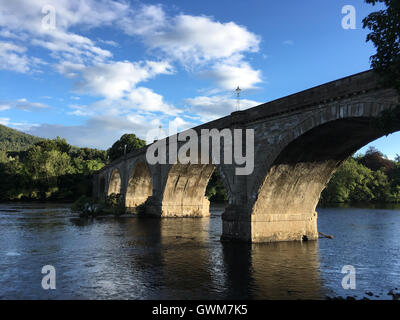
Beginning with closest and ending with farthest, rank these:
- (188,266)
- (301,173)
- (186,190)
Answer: (188,266), (301,173), (186,190)

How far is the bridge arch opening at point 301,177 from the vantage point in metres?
20.3

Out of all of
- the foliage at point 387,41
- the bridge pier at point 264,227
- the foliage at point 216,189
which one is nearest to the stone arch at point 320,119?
the bridge pier at point 264,227

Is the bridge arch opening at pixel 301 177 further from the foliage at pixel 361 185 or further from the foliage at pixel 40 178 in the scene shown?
the foliage at pixel 40 178

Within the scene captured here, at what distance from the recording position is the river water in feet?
44.4

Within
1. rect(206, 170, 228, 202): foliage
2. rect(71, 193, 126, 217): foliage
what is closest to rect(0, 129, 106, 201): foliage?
rect(206, 170, 228, 202): foliage

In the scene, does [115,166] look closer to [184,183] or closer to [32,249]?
[184,183]

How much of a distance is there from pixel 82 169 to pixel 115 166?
44251mm

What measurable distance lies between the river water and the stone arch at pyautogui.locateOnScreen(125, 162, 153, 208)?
98.2 feet

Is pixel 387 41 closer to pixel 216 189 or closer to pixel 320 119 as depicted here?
pixel 320 119

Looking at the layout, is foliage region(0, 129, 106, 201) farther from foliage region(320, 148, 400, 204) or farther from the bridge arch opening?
the bridge arch opening

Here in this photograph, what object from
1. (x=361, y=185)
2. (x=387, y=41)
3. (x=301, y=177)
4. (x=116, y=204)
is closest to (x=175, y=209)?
(x=116, y=204)

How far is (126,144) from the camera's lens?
99500mm

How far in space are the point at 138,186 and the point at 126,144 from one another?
4030 cm

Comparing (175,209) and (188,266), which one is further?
(175,209)
